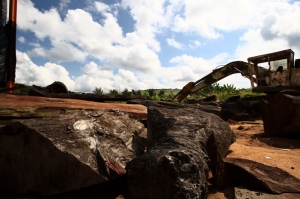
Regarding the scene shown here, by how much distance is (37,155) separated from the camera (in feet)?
5.78

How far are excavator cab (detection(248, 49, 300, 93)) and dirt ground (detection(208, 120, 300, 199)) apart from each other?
10.7 feet

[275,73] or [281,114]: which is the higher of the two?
→ [275,73]

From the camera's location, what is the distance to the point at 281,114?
4.01m

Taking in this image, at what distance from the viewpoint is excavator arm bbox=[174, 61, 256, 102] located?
8695 mm

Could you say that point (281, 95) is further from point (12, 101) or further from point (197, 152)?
point (12, 101)

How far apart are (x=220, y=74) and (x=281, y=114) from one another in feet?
18.6

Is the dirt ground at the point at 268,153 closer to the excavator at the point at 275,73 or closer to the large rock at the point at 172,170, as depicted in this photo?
the large rock at the point at 172,170

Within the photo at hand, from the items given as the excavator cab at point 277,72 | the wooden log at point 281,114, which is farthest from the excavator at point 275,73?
the wooden log at point 281,114

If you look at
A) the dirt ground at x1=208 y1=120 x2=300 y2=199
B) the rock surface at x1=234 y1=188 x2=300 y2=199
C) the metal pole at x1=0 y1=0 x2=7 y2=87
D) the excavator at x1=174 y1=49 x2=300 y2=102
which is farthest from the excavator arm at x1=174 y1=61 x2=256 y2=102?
the metal pole at x1=0 y1=0 x2=7 y2=87

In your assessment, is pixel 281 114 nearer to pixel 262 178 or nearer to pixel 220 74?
pixel 262 178

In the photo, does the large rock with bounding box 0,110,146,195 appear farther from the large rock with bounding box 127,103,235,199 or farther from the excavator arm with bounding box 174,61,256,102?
the excavator arm with bounding box 174,61,256,102

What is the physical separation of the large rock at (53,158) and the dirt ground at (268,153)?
97 centimetres

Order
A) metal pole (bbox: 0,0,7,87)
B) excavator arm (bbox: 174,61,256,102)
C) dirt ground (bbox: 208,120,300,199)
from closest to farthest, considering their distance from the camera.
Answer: dirt ground (bbox: 208,120,300,199)
metal pole (bbox: 0,0,7,87)
excavator arm (bbox: 174,61,256,102)

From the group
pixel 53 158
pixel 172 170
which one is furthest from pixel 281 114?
pixel 53 158
